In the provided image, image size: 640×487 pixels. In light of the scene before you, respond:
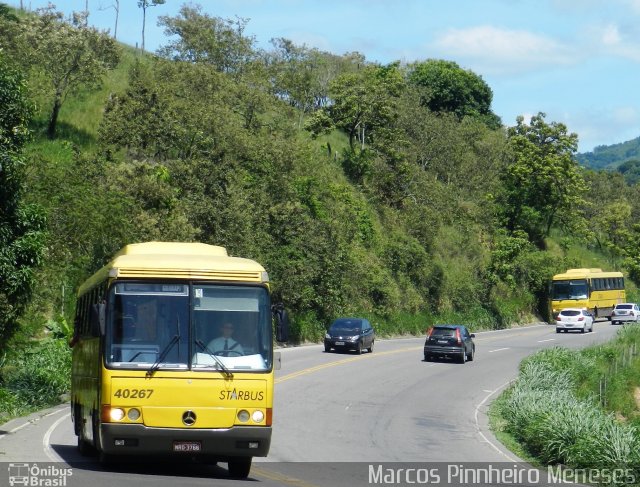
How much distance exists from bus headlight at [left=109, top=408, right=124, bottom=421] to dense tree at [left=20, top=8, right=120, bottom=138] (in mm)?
42829

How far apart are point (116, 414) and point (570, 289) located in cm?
6673

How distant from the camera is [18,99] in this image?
21219 mm

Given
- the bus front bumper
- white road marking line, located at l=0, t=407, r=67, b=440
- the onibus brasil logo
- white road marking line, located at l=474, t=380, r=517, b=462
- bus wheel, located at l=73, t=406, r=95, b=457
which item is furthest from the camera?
white road marking line, located at l=474, t=380, r=517, b=462

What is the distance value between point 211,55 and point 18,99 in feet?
169

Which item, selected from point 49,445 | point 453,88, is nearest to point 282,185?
point 49,445

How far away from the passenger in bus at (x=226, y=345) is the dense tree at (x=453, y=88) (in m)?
98.7

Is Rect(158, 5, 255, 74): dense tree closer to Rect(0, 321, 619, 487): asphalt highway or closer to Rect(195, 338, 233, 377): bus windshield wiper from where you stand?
Rect(0, 321, 619, 487): asphalt highway

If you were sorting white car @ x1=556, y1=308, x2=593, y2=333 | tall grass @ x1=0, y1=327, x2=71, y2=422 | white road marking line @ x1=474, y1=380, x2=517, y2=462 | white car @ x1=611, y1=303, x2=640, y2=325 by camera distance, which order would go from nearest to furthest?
white road marking line @ x1=474, y1=380, x2=517, y2=462
tall grass @ x1=0, y1=327, x2=71, y2=422
white car @ x1=556, y1=308, x2=593, y2=333
white car @ x1=611, y1=303, x2=640, y2=325

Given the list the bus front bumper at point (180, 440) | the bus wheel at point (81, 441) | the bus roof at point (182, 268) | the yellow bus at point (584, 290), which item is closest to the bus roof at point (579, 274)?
the yellow bus at point (584, 290)

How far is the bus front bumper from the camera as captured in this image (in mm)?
13234

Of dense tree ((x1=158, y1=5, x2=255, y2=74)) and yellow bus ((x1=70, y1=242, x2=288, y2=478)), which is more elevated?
dense tree ((x1=158, y1=5, x2=255, y2=74))

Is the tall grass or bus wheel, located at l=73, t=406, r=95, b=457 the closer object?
bus wheel, located at l=73, t=406, r=95, b=457

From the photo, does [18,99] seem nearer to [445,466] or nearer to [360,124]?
[445,466]

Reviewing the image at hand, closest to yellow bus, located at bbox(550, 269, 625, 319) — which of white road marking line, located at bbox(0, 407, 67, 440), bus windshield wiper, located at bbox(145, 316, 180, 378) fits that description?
white road marking line, located at bbox(0, 407, 67, 440)
